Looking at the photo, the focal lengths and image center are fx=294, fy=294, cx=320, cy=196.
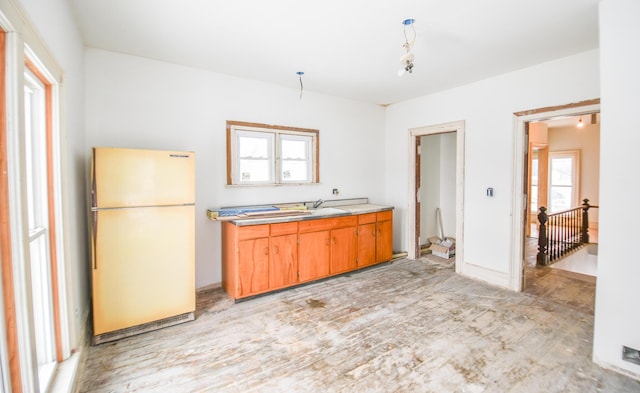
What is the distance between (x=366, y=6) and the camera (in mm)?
2256

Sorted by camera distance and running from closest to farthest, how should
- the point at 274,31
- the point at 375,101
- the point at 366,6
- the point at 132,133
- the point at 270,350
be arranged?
1. the point at 366,6
2. the point at 270,350
3. the point at 274,31
4. the point at 132,133
5. the point at 375,101

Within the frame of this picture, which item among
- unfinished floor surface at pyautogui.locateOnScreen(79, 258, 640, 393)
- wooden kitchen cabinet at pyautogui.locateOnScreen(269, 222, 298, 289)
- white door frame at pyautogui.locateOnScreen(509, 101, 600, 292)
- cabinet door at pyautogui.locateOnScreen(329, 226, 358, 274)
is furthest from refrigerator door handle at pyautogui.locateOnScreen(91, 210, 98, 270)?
white door frame at pyautogui.locateOnScreen(509, 101, 600, 292)

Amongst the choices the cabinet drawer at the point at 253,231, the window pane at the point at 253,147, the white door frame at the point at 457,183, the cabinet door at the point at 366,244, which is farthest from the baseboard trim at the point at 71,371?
the white door frame at the point at 457,183

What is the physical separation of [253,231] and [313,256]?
923 mm

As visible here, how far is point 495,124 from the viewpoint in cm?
384

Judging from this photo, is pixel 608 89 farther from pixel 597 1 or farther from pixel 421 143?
pixel 421 143

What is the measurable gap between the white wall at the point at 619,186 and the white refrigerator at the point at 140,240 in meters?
3.43

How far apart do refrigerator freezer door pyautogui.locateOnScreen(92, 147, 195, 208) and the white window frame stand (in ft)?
3.12

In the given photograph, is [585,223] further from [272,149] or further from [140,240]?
[140,240]

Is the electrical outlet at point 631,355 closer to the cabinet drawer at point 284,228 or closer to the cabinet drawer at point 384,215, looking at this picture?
the cabinet drawer at point 384,215

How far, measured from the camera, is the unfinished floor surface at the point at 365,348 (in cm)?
206

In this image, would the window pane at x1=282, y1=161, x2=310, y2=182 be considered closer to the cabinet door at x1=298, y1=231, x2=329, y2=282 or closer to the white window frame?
the white window frame

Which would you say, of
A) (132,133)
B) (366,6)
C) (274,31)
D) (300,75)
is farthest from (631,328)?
(132,133)

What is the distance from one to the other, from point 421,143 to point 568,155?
18.4ft
